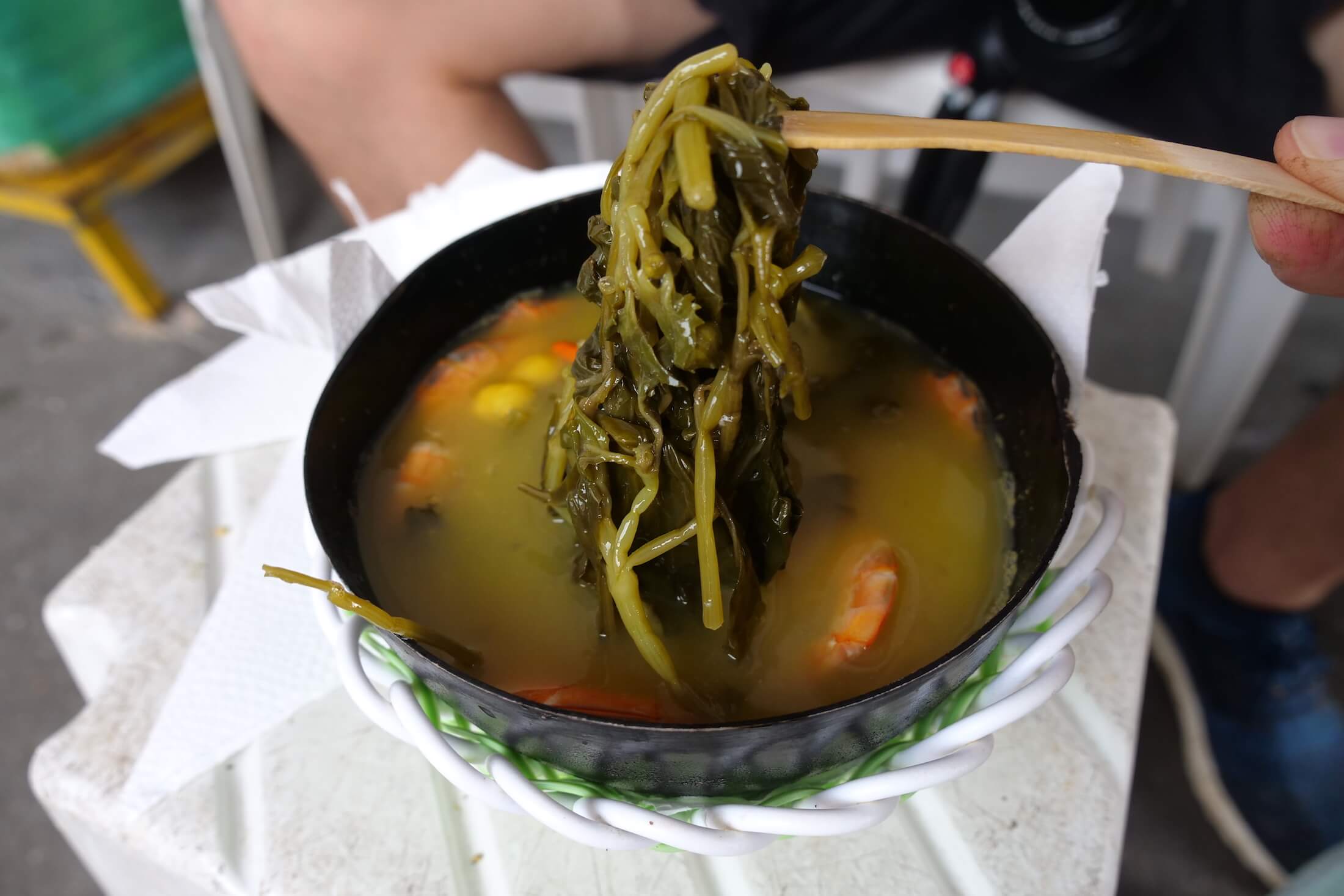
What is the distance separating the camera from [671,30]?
1865 millimetres

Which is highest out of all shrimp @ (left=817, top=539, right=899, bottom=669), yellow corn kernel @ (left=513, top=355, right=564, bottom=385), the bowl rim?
the bowl rim

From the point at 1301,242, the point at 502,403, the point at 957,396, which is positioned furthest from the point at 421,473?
the point at 1301,242

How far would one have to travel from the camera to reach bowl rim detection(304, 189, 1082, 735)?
75 cm

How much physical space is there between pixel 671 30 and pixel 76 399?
2051 mm

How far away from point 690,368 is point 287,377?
819 millimetres

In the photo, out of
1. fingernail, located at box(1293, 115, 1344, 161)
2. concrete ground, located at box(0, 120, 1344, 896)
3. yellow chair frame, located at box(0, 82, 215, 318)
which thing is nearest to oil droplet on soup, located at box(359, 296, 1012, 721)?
fingernail, located at box(1293, 115, 1344, 161)

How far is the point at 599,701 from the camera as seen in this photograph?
95cm

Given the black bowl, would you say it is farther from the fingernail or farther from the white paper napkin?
the fingernail

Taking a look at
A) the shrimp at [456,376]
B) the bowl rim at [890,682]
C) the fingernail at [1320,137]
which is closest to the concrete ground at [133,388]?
the bowl rim at [890,682]

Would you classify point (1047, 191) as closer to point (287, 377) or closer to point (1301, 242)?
point (1301, 242)

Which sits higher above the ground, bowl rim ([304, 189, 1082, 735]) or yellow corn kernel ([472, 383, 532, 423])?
bowl rim ([304, 189, 1082, 735])

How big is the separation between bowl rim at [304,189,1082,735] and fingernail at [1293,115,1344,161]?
285 mm

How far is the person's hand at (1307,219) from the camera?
0.80 m

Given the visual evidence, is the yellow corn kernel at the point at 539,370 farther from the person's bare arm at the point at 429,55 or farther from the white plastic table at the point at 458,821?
the person's bare arm at the point at 429,55
